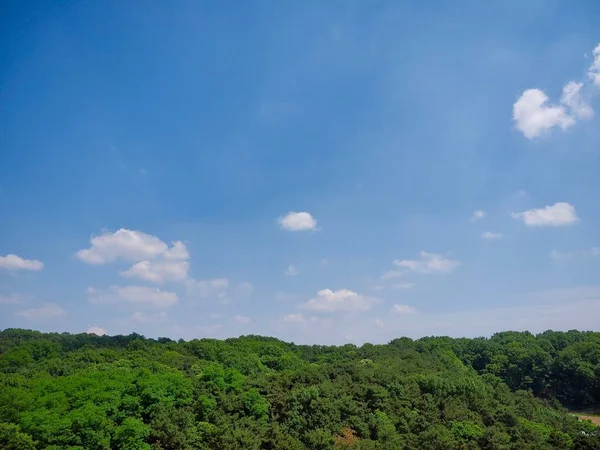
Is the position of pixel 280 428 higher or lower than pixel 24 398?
lower

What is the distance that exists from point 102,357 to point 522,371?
65.9 m

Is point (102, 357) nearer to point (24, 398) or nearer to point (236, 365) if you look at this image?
point (236, 365)

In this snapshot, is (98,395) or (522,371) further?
(522,371)

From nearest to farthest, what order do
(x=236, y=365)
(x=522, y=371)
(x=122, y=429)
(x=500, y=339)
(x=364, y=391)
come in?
(x=122, y=429) → (x=364, y=391) → (x=236, y=365) → (x=522, y=371) → (x=500, y=339)

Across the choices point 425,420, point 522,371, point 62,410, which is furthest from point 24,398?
point 522,371

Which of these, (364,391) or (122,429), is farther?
(364,391)

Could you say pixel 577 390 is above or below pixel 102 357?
below

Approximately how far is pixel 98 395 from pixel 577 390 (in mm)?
68413

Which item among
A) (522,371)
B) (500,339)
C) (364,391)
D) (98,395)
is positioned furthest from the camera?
(500,339)

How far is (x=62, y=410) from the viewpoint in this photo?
94.3 feet

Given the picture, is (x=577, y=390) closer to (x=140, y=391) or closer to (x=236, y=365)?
(x=236, y=365)

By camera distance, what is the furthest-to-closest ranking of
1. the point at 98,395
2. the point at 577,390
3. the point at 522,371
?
the point at 522,371 → the point at 577,390 → the point at 98,395

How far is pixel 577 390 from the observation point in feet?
215

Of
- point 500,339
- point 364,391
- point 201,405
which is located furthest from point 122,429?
point 500,339
